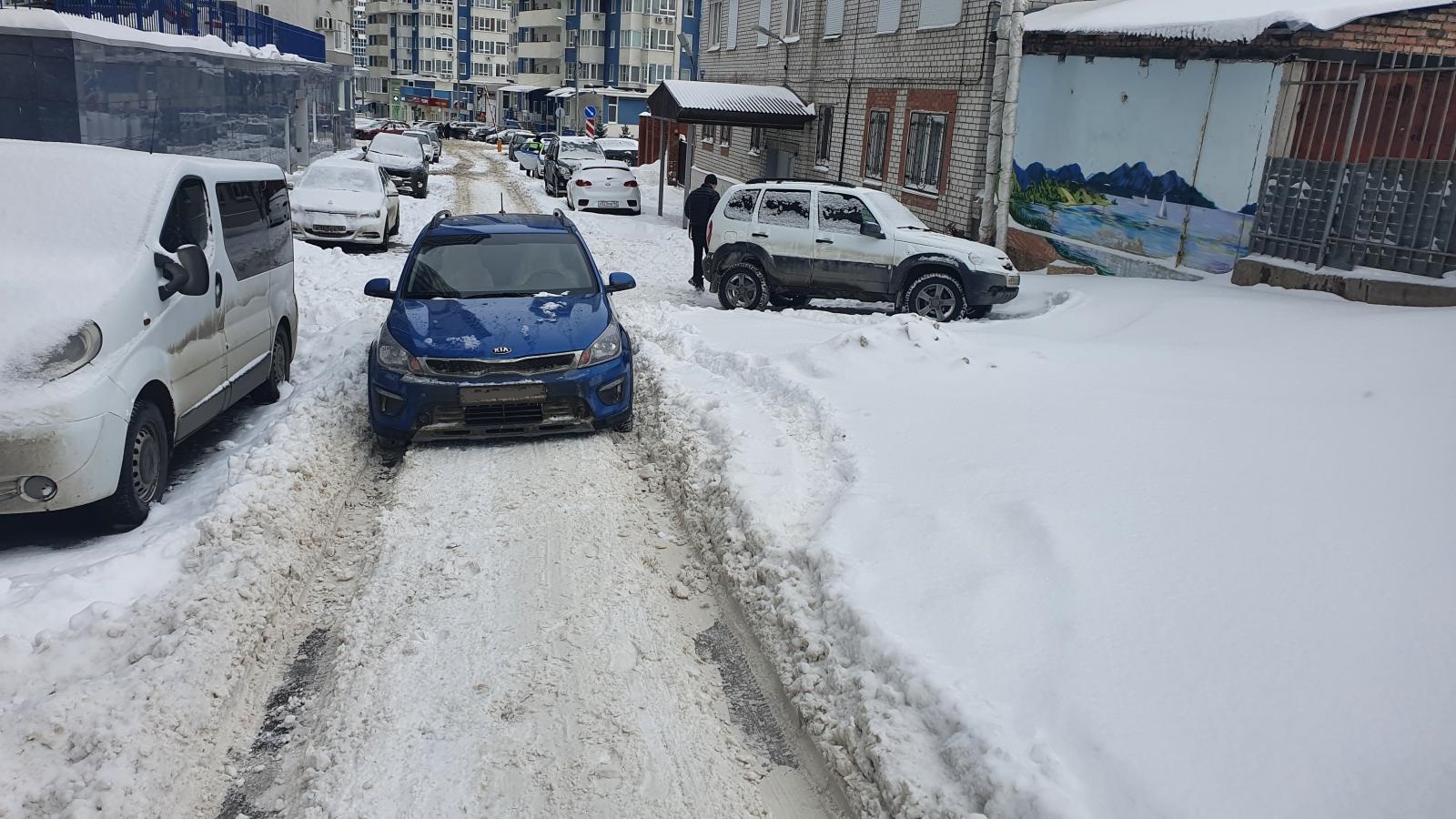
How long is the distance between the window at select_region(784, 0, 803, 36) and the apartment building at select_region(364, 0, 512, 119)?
87.8 m

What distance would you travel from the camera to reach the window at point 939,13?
1689cm

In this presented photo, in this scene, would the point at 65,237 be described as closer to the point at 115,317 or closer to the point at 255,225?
the point at 115,317

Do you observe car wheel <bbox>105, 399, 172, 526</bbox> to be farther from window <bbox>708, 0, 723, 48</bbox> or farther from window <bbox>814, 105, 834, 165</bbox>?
window <bbox>708, 0, 723, 48</bbox>

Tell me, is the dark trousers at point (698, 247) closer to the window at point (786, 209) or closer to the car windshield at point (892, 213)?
the window at point (786, 209)

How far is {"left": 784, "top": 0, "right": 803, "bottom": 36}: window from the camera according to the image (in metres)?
24.7

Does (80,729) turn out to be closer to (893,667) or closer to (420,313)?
(893,667)

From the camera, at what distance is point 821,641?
4438 mm

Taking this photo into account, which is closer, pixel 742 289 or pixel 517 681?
pixel 517 681

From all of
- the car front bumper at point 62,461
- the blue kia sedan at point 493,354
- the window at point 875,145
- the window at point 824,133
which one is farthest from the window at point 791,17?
the car front bumper at point 62,461

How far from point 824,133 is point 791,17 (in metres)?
3.76

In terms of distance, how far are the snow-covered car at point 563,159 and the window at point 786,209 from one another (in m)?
16.7

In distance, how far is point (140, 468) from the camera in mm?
5590

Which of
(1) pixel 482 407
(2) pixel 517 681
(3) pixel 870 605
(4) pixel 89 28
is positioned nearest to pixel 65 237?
(1) pixel 482 407

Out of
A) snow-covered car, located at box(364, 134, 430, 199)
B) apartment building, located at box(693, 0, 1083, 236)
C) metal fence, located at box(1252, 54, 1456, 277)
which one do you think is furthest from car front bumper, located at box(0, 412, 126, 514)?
snow-covered car, located at box(364, 134, 430, 199)
